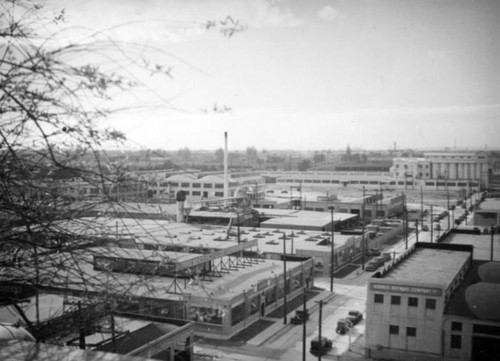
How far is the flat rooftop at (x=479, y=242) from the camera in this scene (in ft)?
97.8

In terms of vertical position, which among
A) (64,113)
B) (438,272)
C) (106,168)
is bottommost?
(438,272)

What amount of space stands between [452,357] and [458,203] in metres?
50.8

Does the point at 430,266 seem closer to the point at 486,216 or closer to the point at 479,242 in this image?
the point at 479,242

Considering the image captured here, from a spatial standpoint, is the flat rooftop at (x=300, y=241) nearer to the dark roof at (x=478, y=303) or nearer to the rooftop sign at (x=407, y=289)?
the rooftop sign at (x=407, y=289)

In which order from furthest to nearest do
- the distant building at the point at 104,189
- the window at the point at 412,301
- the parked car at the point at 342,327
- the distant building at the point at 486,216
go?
the distant building at the point at 486,216, the parked car at the point at 342,327, the window at the point at 412,301, the distant building at the point at 104,189

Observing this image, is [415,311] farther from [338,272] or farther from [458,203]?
[458,203]

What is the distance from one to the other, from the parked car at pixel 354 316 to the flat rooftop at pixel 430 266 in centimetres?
225

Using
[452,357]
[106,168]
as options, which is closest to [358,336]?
[452,357]

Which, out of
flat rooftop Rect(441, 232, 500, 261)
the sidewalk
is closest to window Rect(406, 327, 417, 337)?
the sidewalk

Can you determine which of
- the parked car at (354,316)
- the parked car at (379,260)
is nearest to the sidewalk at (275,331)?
the parked car at (354,316)

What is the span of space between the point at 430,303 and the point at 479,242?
1782cm

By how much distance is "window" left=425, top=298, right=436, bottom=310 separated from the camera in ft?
59.7

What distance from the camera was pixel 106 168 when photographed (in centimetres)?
392

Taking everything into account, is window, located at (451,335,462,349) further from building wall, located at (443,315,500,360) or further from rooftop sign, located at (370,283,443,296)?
rooftop sign, located at (370,283,443,296)
